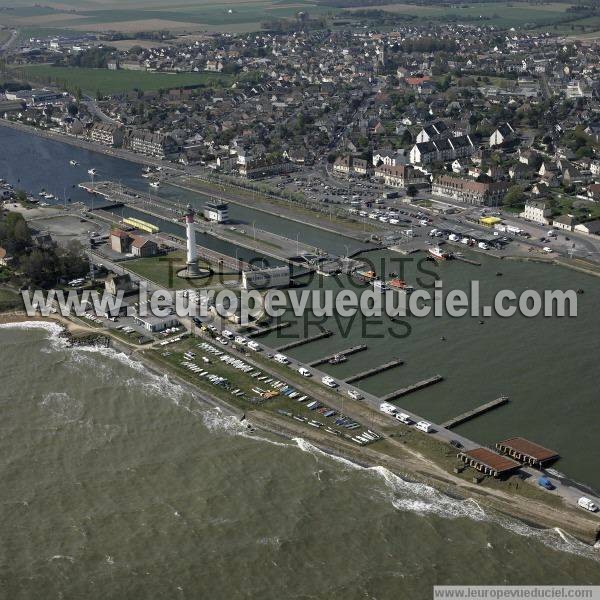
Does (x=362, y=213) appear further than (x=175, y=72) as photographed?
No

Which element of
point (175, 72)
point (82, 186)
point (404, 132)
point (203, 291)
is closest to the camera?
point (203, 291)

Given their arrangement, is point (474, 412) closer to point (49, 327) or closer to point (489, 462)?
point (489, 462)

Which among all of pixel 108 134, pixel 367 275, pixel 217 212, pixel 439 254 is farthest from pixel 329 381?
pixel 108 134

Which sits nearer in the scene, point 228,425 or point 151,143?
point 228,425

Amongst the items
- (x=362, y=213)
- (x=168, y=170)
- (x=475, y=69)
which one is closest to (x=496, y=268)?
(x=362, y=213)

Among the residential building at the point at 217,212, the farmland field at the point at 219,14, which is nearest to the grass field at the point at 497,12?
the farmland field at the point at 219,14

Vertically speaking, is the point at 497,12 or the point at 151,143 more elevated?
the point at 497,12

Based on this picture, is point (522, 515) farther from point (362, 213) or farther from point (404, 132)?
point (404, 132)

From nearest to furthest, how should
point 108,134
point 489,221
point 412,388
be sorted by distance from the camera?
point 412,388 → point 489,221 → point 108,134
